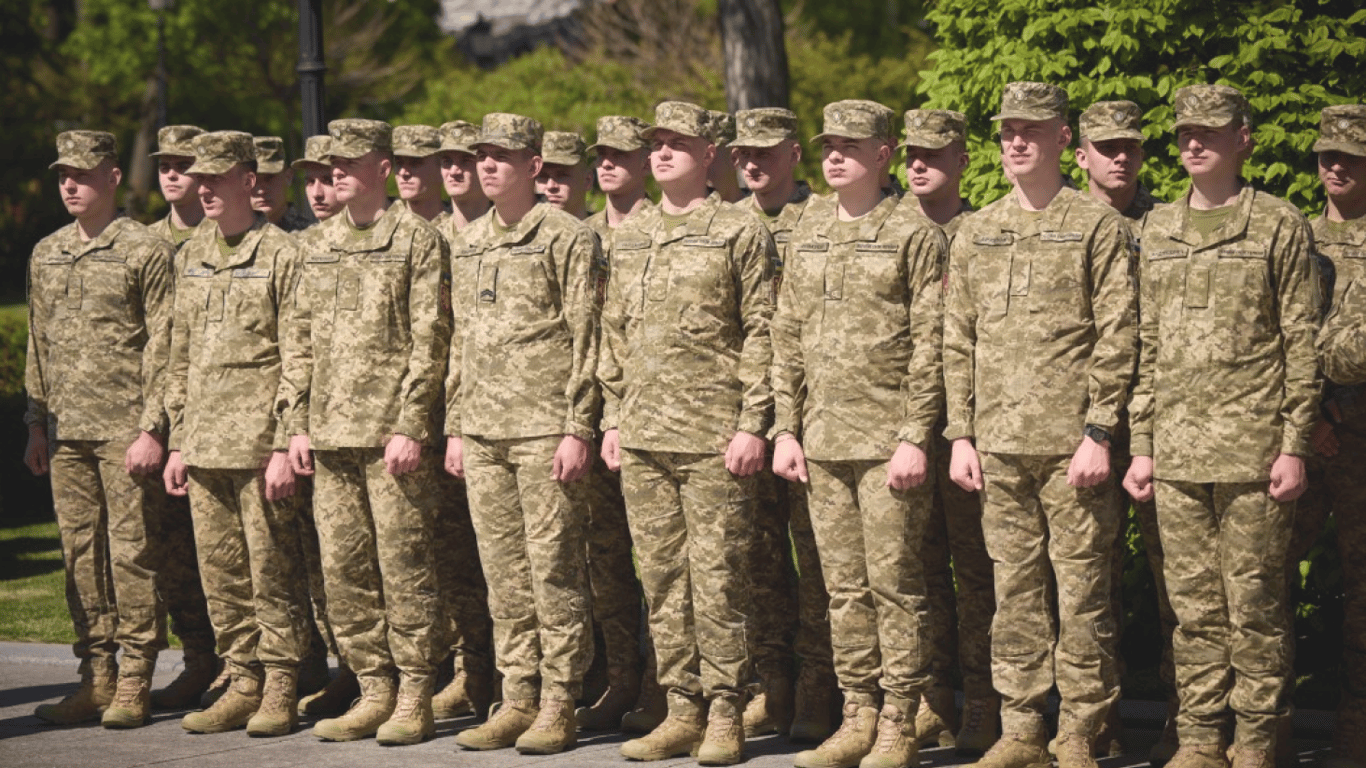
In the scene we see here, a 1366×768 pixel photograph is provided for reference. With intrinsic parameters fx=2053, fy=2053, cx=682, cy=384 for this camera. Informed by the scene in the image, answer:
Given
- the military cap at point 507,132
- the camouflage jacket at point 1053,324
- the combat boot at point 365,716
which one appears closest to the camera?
the camouflage jacket at point 1053,324

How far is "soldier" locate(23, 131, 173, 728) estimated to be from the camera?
10031 millimetres

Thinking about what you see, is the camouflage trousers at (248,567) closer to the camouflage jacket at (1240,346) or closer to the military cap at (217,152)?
the military cap at (217,152)

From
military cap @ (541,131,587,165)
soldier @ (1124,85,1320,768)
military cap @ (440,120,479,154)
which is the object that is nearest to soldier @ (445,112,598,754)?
military cap @ (440,120,479,154)

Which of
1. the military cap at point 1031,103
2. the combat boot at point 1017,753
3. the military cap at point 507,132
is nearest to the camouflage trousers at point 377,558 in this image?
the military cap at point 507,132

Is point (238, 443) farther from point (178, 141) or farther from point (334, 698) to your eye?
point (178, 141)

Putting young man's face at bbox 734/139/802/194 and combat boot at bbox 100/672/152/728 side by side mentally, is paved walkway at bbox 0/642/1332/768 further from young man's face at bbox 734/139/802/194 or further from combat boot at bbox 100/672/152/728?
young man's face at bbox 734/139/802/194

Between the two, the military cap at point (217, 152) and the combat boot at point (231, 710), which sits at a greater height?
the military cap at point (217, 152)

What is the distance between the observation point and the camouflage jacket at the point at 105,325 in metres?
10.1

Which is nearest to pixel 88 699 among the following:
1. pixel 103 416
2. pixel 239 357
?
pixel 103 416

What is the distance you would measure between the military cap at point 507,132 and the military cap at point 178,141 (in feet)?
6.14

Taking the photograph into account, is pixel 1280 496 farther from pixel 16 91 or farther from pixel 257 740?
pixel 16 91

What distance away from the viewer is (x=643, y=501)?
875cm

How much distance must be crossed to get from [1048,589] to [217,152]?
14.8 feet

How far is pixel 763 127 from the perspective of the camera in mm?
8844
